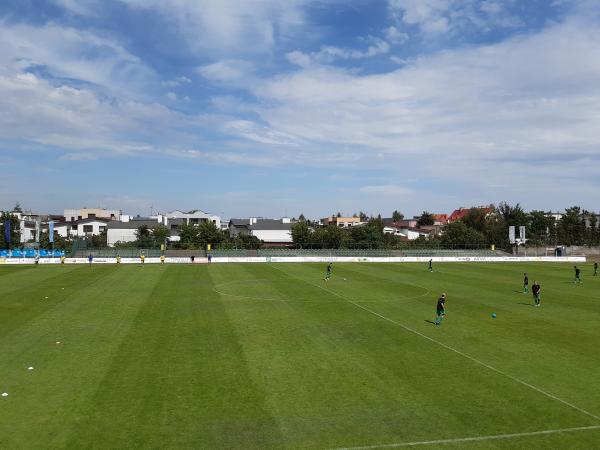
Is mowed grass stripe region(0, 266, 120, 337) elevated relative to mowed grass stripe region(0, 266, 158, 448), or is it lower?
elevated

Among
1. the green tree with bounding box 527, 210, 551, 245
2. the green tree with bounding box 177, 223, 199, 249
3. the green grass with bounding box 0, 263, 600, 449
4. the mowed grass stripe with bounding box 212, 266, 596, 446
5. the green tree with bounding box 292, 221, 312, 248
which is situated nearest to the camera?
the green grass with bounding box 0, 263, 600, 449

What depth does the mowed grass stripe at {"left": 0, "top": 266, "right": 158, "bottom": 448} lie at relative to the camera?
519 inches

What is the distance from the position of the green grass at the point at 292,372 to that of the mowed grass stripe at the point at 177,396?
6 centimetres

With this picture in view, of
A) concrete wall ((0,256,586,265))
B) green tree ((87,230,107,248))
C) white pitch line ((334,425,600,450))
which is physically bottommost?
white pitch line ((334,425,600,450))

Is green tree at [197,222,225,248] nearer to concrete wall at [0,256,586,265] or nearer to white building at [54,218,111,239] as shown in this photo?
concrete wall at [0,256,586,265]

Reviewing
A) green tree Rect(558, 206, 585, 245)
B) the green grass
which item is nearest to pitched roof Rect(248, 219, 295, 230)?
green tree Rect(558, 206, 585, 245)

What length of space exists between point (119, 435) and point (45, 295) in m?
29.7

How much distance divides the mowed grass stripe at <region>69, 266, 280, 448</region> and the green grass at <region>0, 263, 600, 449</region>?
0.06 metres

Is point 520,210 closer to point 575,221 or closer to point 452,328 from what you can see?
point 575,221

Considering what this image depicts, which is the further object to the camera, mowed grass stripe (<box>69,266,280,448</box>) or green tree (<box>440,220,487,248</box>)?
green tree (<box>440,220,487,248</box>)

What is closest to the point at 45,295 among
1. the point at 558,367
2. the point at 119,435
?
the point at 119,435

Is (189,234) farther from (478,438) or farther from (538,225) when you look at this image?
(478,438)

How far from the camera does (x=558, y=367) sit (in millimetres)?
18766

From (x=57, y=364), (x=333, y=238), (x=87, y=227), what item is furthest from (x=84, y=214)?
(x=57, y=364)
